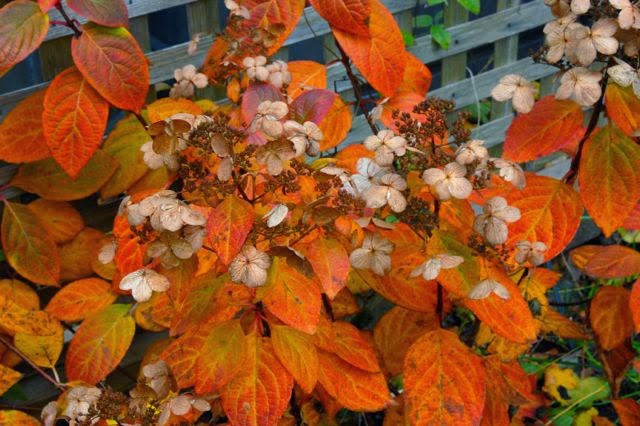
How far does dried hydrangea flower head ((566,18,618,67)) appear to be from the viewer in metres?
1.30

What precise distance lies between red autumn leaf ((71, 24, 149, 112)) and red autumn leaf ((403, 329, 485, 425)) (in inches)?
30.0

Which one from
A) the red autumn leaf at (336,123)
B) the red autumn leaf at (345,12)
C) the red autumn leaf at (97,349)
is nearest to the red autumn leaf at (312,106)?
the red autumn leaf at (345,12)

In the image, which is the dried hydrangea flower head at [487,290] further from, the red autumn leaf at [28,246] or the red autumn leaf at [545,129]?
the red autumn leaf at [28,246]

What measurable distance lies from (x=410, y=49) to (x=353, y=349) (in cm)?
128

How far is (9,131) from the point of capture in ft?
5.80

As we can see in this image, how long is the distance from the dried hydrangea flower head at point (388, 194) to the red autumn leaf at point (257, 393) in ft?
1.20

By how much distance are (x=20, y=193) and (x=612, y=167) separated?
52.6 inches

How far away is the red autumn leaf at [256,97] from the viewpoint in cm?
157

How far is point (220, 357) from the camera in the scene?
1405 millimetres

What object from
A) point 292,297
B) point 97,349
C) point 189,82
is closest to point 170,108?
point 189,82

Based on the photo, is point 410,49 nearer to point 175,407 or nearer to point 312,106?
point 312,106

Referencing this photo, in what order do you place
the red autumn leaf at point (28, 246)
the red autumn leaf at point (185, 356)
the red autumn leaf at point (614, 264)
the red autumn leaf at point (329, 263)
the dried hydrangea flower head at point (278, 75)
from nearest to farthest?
the red autumn leaf at point (329, 263) → the red autumn leaf at point (185, 356) → the dried hydrangea flower head at point (278, 75) → the red autumn leaf at point (614, 264) → the red autumn leaf at point (28, 246)

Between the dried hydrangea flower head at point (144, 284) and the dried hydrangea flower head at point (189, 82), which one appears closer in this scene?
the dried hydrangea flower head at point (144, 284)

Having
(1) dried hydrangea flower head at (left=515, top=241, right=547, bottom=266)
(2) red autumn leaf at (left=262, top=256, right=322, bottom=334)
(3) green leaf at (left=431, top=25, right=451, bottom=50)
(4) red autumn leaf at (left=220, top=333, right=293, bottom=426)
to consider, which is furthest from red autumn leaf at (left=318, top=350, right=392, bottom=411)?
(3) green leaf at (left=431, top=25, right=451, bottom=50)
